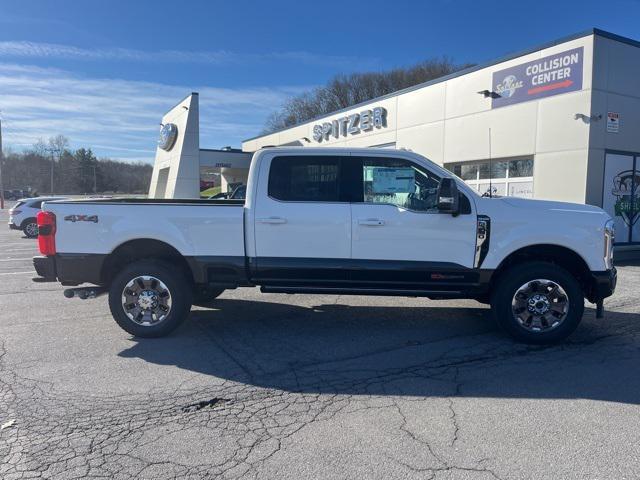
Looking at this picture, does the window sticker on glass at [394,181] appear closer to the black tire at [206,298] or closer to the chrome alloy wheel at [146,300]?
the chrome alloy wheel at [146,300]

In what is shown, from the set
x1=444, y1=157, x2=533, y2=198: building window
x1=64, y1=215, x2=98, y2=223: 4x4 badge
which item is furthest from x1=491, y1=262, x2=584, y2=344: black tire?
x1=444, y1=157, x2=533, y2=198: building window

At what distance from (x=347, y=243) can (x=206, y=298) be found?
2629 millimetres

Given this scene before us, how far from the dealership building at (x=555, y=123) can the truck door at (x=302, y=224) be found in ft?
26.1

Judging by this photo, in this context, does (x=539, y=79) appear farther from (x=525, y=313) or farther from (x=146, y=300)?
(x=146, y=300)

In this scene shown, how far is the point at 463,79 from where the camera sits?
53.9 ft

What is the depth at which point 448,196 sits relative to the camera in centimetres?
486

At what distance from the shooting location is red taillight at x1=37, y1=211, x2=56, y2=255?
5.34 m

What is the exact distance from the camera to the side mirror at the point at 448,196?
4.86m

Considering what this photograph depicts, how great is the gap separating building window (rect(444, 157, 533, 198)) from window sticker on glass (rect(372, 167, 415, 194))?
8988mm

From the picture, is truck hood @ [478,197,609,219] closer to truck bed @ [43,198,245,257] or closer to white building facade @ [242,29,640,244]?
truck bed @ [43,198,245,257]

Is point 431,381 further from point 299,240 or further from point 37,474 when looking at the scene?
point 37,474

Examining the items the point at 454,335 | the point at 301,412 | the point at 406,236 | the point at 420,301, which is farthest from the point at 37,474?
the point at 420,301

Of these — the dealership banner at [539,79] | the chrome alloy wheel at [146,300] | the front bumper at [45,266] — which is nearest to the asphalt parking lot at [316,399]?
the chrome alloy wheel at [146,300]

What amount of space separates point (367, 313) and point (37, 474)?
4.40 metres
